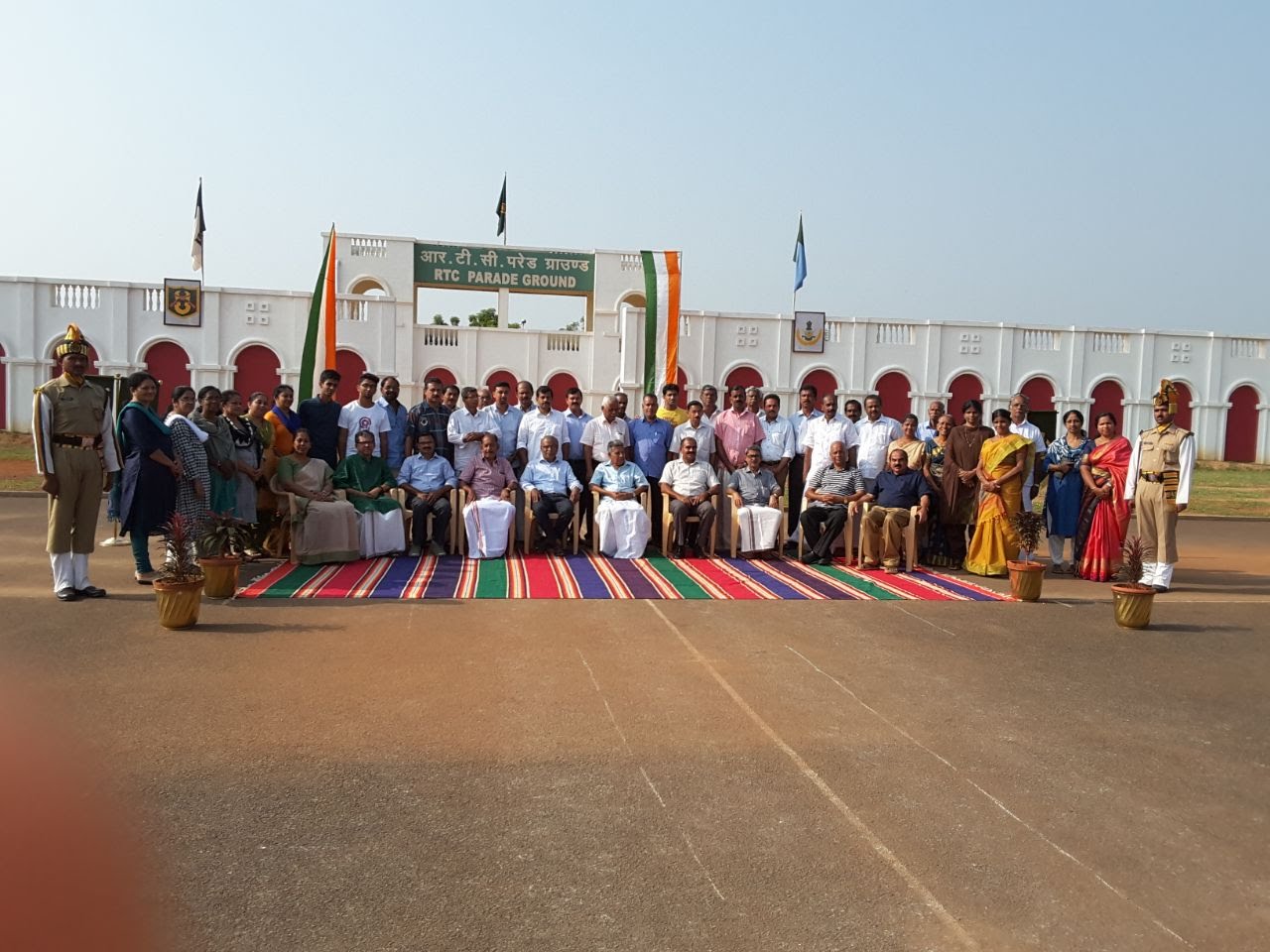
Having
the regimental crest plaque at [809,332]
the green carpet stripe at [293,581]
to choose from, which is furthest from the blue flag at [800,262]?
the green carpet stripe at [293,581]

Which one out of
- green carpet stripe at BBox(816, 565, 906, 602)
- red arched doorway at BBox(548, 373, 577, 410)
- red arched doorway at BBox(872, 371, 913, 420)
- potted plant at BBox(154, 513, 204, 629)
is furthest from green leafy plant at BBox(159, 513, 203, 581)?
red arched doorway at BBox(872, 371, 913, 420)

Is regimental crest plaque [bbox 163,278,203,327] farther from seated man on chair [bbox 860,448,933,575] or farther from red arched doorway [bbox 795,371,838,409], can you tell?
seated man on chair [bbox 860,448,933,575]

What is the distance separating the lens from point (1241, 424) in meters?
32.9

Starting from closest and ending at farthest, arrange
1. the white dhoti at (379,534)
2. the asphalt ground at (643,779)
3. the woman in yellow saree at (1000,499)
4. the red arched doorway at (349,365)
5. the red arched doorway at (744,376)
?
the asphalt ground at (643,779), the white dhoti at (379,534), the woman in yellow saree at (1000,499), the red arched doorway at (349,365), the red arched doorway at (744,376)

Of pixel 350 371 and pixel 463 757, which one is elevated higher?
pixel 350 371

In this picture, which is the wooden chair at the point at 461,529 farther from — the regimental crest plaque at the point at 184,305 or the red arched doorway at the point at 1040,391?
the red arched doorway at the point at 1040,391

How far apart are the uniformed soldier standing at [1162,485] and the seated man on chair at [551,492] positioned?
16.1ft

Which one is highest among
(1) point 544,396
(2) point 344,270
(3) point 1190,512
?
(2) point 344,270

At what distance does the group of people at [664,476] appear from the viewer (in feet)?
27.0

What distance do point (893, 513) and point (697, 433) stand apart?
6.79 feet

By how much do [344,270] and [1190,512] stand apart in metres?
21.9

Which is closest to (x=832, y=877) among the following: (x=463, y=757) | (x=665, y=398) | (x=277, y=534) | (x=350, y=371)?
(x=463, y=757)

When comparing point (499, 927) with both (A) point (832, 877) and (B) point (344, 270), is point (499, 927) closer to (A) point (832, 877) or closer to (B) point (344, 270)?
(A) point (832, 877)

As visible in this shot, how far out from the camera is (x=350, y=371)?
27.4m
